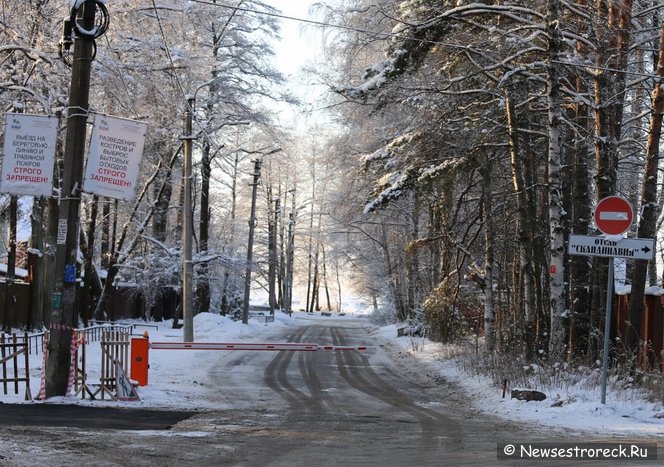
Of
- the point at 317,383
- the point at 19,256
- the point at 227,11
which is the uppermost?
the point at 227,11

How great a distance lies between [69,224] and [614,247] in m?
8.55

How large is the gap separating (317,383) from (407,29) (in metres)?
7.80

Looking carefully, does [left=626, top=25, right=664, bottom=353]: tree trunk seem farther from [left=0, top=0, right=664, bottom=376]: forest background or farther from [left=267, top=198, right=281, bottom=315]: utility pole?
[left=267, top=198, right=281, bottom=315]: utility pole

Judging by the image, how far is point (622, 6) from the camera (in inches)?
551

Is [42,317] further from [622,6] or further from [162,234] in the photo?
[622,6]

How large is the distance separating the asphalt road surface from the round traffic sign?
3225 mm

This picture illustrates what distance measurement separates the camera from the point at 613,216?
11.8m

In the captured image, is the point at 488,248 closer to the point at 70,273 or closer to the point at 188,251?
the point at 188,251

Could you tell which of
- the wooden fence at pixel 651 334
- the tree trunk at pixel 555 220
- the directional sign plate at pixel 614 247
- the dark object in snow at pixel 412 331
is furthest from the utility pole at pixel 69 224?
the dark object in snow at pixel 412 331

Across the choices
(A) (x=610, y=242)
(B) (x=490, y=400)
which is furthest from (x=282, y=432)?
(A) (x=610, y=242)

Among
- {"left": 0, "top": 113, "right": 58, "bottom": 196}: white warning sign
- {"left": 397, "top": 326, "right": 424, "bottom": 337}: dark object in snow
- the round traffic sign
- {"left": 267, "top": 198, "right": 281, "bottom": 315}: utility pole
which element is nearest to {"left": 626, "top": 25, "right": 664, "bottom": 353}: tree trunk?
the round traffic sign

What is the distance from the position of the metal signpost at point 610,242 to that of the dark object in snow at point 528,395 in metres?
1.20

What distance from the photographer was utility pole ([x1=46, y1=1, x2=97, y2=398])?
12219 mm

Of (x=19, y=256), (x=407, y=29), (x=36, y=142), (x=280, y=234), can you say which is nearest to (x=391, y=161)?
(x=407, y=29)
